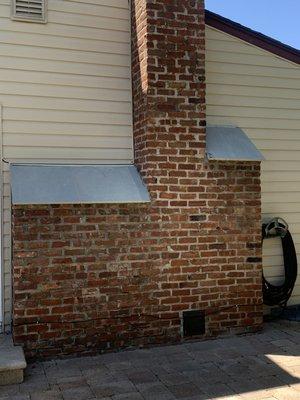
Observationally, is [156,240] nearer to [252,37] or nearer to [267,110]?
[267,110]

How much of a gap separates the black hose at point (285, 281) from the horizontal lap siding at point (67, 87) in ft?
7.41

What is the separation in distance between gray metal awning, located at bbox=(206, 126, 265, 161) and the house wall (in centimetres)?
25

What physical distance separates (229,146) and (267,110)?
1091mm

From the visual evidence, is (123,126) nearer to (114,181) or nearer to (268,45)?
(114,181)

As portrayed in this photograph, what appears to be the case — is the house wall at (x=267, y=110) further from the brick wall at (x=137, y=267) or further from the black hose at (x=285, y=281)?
the brick wall at (x=137, y=267)

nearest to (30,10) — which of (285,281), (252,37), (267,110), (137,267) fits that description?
(252,37)

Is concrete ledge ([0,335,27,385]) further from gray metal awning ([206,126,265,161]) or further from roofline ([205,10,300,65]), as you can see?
roofline ([205,10,300,65])

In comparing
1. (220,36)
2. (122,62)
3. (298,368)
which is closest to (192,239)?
(298,368)

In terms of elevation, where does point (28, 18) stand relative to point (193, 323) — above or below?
above

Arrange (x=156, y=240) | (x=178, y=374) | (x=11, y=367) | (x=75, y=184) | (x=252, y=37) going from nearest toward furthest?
(x=11, y=367)
(x=178, y=374)
(x=75, y=184)
(x=156, y=240)
(x=252, y=37)

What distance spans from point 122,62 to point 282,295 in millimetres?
3381

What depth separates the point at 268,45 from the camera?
6.07m

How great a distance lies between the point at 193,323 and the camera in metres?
5.07

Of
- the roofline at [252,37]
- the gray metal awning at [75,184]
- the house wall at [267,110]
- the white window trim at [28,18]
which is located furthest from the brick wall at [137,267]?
the white window trim at [28,18]
